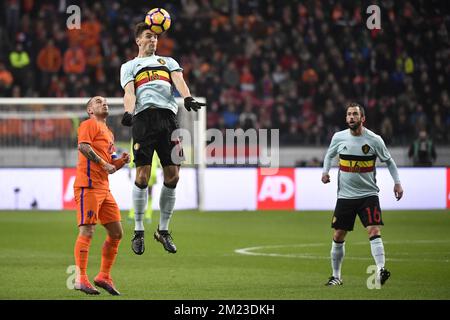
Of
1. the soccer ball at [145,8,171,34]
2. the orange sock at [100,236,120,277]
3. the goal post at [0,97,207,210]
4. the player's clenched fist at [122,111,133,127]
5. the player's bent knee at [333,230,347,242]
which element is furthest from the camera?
the goal post at [0,97,207,210]

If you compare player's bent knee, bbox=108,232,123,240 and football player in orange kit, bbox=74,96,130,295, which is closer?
football player in orange kit, bbox=74,96,130,295

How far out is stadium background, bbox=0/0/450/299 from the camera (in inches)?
1046

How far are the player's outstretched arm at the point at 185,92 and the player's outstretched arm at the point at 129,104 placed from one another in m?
0.47

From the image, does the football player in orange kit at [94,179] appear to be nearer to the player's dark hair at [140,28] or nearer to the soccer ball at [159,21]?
the player's dark hair at [140,28]

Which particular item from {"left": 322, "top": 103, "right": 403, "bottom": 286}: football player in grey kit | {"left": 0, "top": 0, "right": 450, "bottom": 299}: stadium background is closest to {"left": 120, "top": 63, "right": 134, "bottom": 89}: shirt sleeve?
{"left": 322, "top": 103, "right": 403, "bottom": 286}: football player in grey kit

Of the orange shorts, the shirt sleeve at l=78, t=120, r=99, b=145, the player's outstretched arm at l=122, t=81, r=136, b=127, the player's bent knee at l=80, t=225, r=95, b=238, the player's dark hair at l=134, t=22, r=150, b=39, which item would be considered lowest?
the player's bent knee at l=80, t=225, r=95, b=238

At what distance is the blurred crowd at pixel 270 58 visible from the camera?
29.9 m

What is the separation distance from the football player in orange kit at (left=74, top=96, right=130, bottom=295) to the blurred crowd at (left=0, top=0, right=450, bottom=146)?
54.2 ft

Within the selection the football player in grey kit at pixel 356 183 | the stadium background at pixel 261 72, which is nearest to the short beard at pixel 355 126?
the football player in grey kit at pixel 356 183

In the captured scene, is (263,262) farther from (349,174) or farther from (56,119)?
(56,119)

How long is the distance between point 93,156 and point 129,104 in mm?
660

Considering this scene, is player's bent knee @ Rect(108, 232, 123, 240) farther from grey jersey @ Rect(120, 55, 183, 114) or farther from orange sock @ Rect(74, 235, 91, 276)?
grey jersey @ Rect(120, 55, 183, 114)

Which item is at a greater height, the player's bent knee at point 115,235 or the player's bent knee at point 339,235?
the player's bent knee at point 115,235

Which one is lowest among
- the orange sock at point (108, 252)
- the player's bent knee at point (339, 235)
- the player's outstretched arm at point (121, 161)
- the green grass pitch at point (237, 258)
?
the green grass pitch at point (237, 258)
